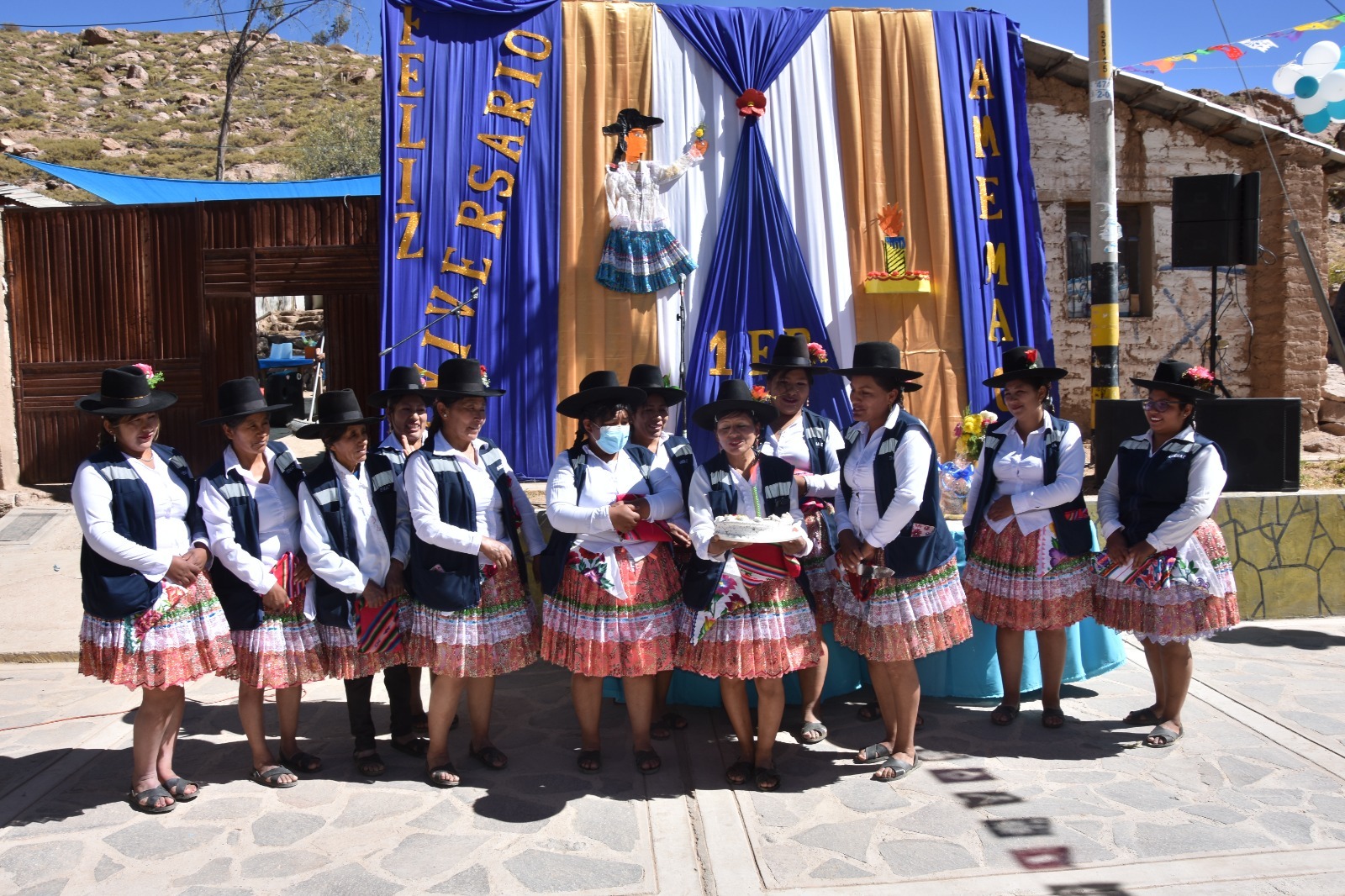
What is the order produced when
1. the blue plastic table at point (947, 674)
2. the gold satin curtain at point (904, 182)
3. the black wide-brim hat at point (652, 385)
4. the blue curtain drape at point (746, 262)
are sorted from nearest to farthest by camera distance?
1. the black wide-brim hat at point (652, 385)
2. the blue plastic table at point (947, 674)
3. the blue curtain drape at point (746, 262)
4. the gold satin curtain at point (904, 182)

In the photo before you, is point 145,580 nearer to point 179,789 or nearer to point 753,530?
point 179,789

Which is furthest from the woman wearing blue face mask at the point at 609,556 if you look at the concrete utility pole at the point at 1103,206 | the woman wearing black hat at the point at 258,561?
the concrete utility pole at the point at 1103,206

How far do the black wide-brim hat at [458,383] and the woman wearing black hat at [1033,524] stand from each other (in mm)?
2417

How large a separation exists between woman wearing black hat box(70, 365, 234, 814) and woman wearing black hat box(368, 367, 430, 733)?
0.87m

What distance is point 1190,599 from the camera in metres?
4.36

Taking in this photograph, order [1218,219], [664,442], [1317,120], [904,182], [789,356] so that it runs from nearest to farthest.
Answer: [664,442] → [789,356] → [1218,219] → [1317,120] → [904,182]

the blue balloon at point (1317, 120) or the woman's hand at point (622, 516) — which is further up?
the blue balloon at point (1317, 120)

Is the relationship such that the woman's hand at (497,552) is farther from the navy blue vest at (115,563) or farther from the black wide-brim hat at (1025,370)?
the black wide-brim hat at (1025,370)

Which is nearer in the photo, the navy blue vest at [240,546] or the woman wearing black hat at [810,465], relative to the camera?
the navy blue vest at [240,546]

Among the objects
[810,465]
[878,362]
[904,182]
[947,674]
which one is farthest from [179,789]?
[904,182]

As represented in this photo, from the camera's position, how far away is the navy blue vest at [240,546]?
3.93 metres

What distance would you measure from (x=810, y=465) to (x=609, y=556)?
3.74ft

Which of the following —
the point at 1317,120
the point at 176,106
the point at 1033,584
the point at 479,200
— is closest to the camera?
the point at 1033,584

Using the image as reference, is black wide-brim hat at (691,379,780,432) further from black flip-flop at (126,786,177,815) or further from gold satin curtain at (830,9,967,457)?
gold satin curtain at (830,9,967,457)
